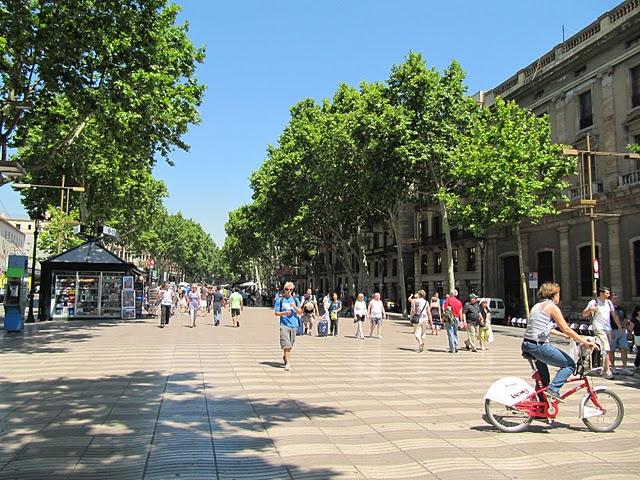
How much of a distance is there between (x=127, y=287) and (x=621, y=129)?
24925 millimetres

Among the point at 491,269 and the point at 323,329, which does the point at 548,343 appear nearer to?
the point at 323,329

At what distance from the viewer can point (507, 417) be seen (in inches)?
267

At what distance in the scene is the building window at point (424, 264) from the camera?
49.6 metres

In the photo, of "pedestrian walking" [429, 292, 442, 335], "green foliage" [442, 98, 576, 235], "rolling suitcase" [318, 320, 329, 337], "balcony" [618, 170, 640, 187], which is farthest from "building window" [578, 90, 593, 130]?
"rolling suitcase" [318, 320, 329, 337]

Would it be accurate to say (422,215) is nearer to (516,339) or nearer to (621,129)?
(621,129)

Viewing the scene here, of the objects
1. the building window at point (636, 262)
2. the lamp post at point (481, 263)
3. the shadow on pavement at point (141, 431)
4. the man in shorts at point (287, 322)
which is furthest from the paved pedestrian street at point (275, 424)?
the lamp post at point (481, 263)

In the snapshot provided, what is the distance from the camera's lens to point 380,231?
195 feet

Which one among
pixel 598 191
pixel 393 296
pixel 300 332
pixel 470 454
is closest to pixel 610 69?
pixel 598 191

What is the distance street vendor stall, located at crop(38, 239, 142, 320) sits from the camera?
26.2 metres

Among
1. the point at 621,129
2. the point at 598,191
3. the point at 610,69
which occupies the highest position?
the point at 610,69

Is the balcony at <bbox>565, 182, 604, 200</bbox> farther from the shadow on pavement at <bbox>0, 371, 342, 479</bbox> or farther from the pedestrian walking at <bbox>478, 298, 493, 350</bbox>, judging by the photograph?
the shadow on pavement at <bbox>0, 371, 342, 479</bbox>

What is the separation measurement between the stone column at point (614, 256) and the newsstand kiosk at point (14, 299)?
2551 centimetres

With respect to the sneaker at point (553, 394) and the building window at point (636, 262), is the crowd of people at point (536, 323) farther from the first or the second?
the building window at point (636, 262)

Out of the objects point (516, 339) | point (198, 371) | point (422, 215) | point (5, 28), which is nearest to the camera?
point (198, 371)
